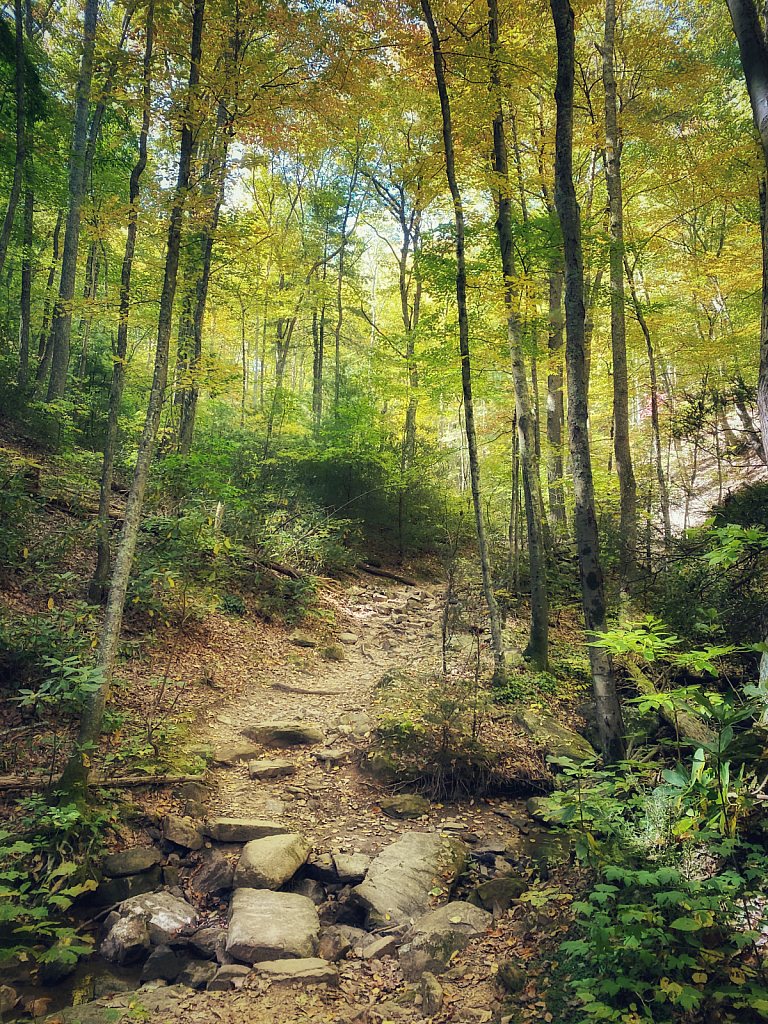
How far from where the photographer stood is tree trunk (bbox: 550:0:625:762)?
165 inches

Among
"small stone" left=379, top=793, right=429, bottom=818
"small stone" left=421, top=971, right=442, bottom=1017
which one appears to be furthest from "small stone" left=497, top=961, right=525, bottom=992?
"small stone" left=379, top=793, right=429, bottom=818

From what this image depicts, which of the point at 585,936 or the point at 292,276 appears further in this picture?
the point at 292,276

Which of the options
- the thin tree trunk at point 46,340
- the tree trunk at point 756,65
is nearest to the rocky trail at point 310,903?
the tree trunk at point 756,65

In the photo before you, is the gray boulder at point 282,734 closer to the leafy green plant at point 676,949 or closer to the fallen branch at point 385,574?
the leafy green plant at point 676,949

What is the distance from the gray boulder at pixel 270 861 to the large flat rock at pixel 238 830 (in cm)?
14

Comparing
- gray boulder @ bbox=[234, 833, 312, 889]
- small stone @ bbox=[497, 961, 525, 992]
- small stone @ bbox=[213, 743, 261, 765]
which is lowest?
small stone @ bbox=[497, 961, 525, 992]

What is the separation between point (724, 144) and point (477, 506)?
10.2m

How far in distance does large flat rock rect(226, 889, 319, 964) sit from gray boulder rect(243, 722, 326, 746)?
2274mm

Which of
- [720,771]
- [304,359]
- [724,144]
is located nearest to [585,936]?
[720,771]

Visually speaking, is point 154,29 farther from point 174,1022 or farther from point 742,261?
point 742,261

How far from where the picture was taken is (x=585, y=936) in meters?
2.62

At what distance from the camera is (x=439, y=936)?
3.28 m

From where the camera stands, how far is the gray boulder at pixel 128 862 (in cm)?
373

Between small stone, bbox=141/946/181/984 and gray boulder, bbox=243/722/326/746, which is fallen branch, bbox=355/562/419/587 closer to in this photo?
gray boulder, bbox=243/722/326/746
